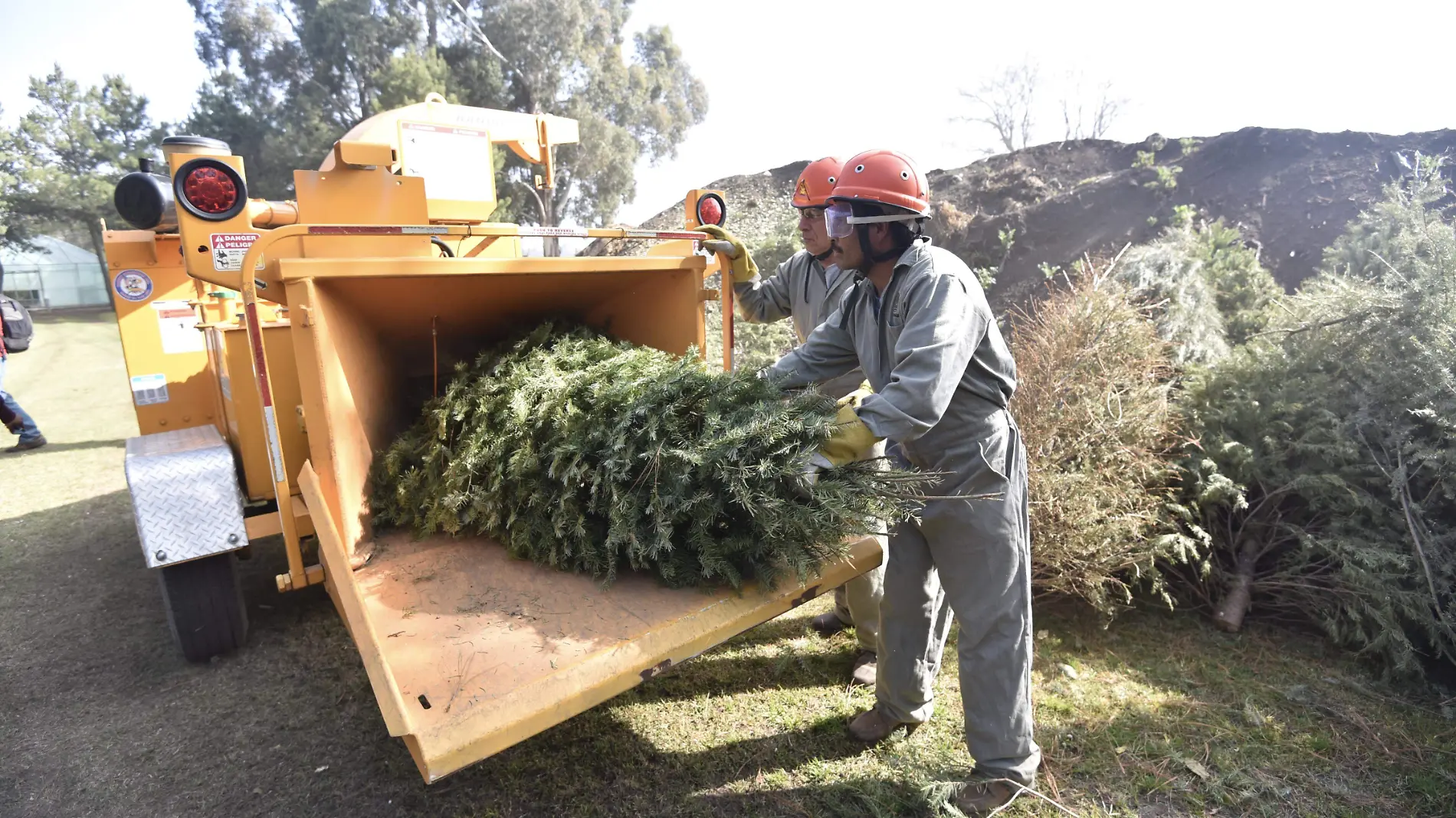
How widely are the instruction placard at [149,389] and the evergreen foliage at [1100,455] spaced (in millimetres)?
5377

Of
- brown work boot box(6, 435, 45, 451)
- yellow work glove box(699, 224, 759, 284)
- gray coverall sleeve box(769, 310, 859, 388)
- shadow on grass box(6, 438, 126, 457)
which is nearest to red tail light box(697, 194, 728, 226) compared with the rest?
yellow work glove box(699, 224, 759, 284)

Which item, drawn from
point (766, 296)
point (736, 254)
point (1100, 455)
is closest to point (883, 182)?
point (736, 254)

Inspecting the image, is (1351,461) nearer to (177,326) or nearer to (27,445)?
(177,326)

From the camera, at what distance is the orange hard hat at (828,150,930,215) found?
244 centimetres

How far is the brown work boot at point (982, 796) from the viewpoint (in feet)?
8.24

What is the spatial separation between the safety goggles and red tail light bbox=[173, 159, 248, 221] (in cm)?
230

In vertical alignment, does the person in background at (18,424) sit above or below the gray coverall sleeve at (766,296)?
below

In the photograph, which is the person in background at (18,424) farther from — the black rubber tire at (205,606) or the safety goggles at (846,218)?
the safety goggles at (846,218)

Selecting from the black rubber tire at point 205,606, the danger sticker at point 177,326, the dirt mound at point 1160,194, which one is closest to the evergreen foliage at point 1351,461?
the dirt mound at point 1160,194

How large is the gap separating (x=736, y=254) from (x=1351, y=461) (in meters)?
3.50

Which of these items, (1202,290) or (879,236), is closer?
(879,236)

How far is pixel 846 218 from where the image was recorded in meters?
2.51

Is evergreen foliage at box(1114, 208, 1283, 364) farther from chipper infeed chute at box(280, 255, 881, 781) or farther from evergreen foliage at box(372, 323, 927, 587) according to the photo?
chipper infeed chute at box(280, 255, 881, 781)

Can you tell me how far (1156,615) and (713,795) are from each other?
2885mm
